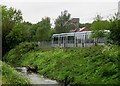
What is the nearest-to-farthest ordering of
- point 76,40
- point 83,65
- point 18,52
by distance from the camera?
point 83,65 → point 18,52 → point 76,40

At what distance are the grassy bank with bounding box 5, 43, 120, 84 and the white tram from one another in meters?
12.4

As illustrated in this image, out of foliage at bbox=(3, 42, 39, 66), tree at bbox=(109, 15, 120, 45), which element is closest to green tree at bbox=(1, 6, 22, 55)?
foliage at bbox=(3, 42, 39, 66)

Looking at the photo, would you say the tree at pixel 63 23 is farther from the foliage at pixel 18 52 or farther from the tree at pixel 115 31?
the tree at pixel 115 31

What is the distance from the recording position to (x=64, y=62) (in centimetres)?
3500

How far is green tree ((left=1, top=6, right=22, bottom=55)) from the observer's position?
6349 centimetres

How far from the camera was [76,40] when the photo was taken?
6034cm

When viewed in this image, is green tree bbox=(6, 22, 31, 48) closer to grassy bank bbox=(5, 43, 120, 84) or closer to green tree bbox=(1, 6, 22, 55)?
green tree bbox=(1, 6, 22, 55)

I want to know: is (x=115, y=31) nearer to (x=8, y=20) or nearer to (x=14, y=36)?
(x=14, y=36)

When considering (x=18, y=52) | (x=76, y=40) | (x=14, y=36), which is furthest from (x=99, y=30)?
(x=14, y=36)

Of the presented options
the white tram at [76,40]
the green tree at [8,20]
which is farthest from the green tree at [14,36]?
the white tram at [76,40]

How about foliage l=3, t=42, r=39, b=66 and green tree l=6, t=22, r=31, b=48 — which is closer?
foliage l=3, t=42, r=39, b=66

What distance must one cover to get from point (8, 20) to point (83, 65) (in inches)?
1618

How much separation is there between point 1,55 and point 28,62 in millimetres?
14189

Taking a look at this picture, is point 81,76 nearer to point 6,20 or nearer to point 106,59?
point 106,59
